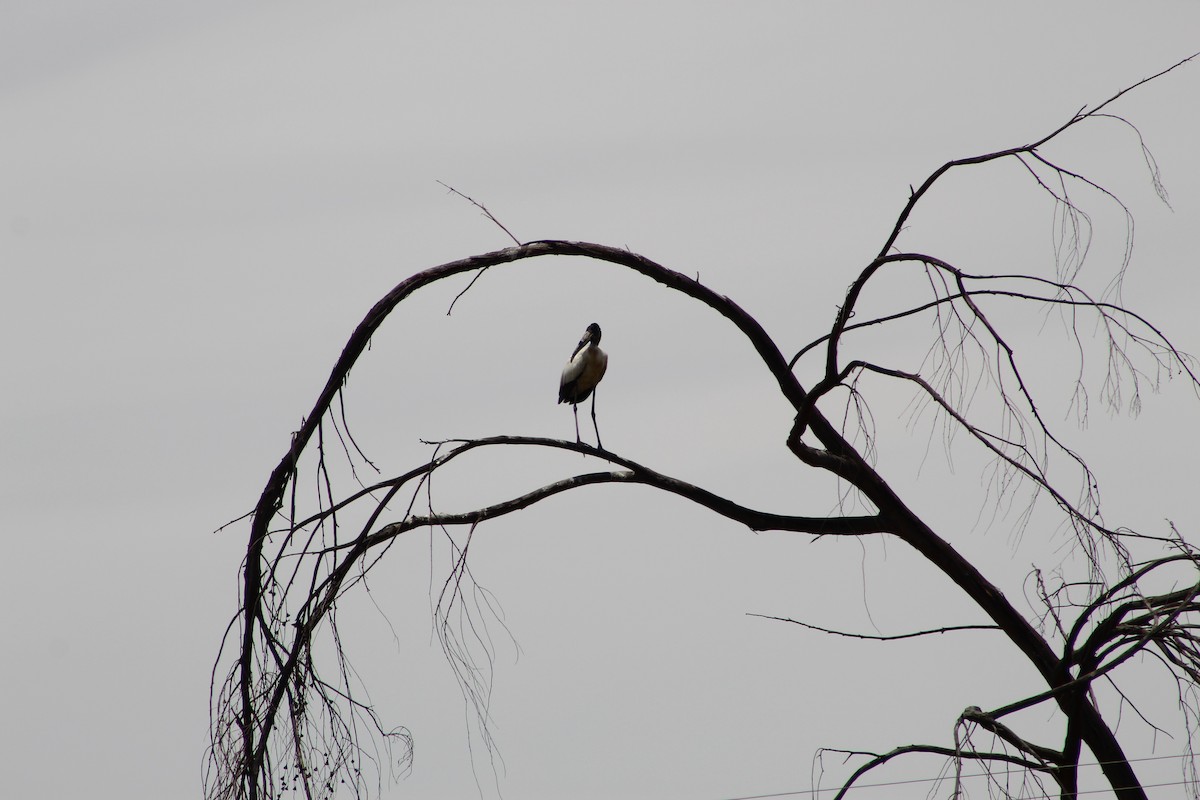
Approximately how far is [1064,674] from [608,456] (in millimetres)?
2198

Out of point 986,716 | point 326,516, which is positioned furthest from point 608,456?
point 986,716

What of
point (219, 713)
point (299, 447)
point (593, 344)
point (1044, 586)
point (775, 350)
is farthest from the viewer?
point (593, 344)

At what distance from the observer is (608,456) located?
4.65 metres

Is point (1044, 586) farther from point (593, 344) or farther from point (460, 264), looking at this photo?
point (593, 344)

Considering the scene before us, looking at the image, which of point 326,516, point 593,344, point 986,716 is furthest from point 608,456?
point 593,344

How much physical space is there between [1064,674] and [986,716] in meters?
0.88

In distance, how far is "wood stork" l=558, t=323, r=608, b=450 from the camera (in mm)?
7242

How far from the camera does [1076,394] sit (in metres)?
3.95

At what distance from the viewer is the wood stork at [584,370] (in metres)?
7.24

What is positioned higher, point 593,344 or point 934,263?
point 593,344

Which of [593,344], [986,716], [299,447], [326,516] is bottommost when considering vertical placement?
[986,716]

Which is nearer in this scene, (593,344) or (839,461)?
(839,461)

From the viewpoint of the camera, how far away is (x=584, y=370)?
285 inches

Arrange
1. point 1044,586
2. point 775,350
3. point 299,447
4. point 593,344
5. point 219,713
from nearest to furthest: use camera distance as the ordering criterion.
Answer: point 219,713 < point 299,447 < point 1044,586 < point 775,350 < point 593,344
